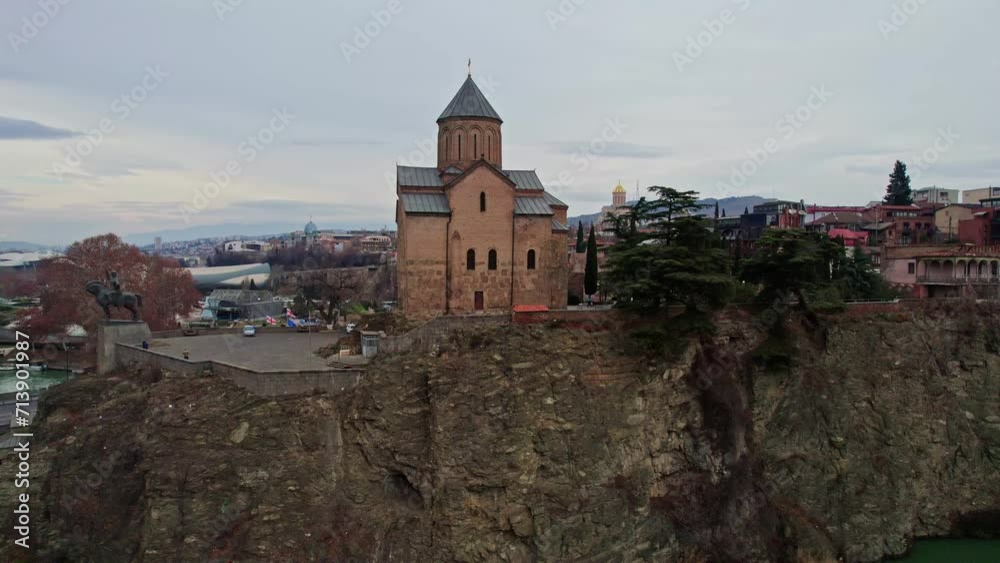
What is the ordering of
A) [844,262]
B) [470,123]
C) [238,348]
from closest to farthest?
[238,348]
[470,123]
[844,262]

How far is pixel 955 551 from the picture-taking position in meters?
22.8

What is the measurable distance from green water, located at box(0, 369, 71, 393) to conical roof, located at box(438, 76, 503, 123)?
96.3 feet

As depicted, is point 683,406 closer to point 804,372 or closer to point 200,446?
point 804,372

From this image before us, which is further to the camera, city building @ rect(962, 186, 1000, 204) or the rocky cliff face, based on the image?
city building @ rect(962, 186, 1000, 204)

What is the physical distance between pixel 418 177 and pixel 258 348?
28.5 ft

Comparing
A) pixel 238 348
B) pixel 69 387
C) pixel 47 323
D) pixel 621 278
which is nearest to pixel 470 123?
pixel 621 278

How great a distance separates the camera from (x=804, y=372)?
905 inches

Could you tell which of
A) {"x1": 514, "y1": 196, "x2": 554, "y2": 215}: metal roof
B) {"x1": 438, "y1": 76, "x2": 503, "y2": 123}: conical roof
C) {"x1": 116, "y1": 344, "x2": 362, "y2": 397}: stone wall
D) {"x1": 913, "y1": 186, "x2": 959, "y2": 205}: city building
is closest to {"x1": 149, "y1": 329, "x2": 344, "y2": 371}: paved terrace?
{"x1": 116, "y1": 344, "x2": 362, "y2": 397}: stone wall

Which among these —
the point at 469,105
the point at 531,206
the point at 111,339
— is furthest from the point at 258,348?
the point at 469,105

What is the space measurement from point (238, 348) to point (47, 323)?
82.4 ft

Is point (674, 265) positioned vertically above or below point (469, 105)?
below

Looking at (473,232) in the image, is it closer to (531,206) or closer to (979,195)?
(531,206)

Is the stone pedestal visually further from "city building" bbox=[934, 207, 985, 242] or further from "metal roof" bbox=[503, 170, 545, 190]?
"city building" bbox=[934, 207, 985, 242]

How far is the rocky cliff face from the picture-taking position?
17219 millimetres
